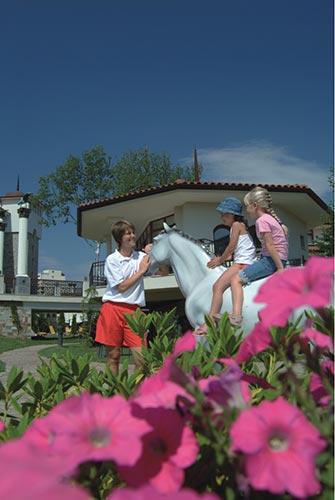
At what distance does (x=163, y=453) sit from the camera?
0.65m

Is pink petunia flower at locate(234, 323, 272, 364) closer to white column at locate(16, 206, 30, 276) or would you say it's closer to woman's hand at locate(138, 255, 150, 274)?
woman's hand at locate(138, 255, 150, 274)

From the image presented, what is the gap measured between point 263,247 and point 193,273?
4.41 feet

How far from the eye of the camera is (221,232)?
19.8 metres

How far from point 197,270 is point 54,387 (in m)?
5.15

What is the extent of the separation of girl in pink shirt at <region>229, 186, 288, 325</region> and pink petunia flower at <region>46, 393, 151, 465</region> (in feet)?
15.8

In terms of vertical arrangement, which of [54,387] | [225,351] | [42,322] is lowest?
[42,322]

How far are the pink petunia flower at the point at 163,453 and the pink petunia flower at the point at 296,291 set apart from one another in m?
0.18

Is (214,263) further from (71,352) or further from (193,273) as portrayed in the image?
(71,352)

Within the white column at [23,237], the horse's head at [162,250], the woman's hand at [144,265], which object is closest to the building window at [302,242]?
the horse's head at [162,250]

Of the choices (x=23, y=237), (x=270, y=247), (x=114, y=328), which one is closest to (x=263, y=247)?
(x=270, y=247)

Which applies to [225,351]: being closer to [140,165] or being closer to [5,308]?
[5,308]

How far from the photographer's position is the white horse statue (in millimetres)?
5949

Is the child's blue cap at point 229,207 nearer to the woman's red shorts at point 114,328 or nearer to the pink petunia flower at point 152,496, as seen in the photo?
the woman's red shorts at point 114,328

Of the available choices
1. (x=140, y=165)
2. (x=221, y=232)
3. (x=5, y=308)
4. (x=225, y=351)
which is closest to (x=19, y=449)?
(x=225, y=351)
